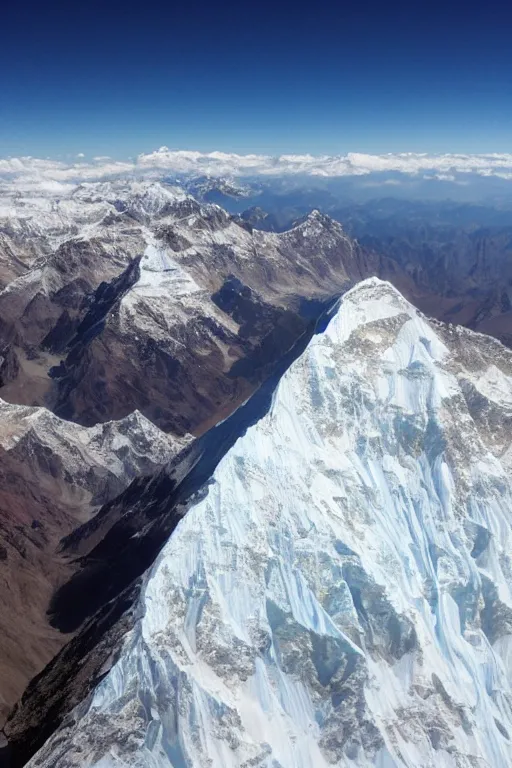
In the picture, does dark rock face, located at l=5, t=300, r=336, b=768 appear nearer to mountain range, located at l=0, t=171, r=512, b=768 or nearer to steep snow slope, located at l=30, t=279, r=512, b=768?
mountain range, located at l=0, t=171, r=512, b=768

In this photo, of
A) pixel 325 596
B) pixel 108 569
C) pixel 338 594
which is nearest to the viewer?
pixel 325 596

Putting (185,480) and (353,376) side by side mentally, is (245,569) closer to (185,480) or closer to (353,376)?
(353,376)

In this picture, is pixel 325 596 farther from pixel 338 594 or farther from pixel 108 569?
pixel 108 569

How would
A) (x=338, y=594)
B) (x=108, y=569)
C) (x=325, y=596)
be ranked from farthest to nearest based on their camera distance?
(x=108, y=569) < (x=338, y=594) < (x=325, y=596)

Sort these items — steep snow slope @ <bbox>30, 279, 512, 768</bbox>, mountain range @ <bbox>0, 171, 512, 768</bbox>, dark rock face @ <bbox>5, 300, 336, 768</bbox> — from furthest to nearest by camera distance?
dark rock face @ <bbox>5, 300, 336, 768</bbox> < mountain range @ <bbox>0, 171, 512, 768</bbox> < steep snow slope @ <bbox>30, 279, 512, 768</bbox>

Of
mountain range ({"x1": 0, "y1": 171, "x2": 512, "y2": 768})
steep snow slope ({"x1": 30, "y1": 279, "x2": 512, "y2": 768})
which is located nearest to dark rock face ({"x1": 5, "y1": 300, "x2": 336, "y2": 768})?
mountain range ({"x1": 0, "y1": 171, "x2": 512, "y2": 768})

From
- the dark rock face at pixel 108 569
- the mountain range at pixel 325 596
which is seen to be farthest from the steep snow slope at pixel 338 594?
the dark rock face at pixel 108 569

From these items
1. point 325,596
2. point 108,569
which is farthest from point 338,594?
point 108,569

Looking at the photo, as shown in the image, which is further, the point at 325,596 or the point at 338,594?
the point at 338,594

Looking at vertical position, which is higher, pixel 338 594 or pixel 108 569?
pixel 338 594
